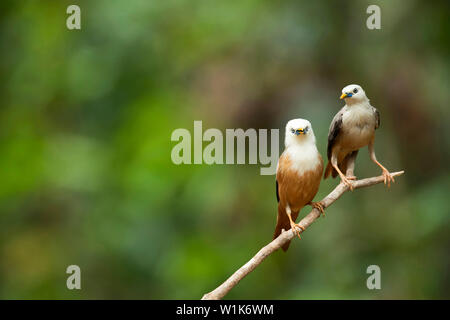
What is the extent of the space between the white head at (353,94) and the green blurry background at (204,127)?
8.97 ft

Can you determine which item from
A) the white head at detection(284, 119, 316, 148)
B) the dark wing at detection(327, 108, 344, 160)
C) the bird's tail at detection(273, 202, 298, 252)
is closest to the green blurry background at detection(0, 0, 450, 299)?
the bird's tail at detection(273, 202, 298, 252)

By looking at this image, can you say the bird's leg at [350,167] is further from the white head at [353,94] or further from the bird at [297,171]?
the white head at [353,94]

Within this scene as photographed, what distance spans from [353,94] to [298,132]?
26cm

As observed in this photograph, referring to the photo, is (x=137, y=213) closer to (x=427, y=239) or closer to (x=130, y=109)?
(x=130, y=109)

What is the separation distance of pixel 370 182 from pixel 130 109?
16.0 ft

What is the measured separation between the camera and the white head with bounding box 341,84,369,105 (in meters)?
1.82

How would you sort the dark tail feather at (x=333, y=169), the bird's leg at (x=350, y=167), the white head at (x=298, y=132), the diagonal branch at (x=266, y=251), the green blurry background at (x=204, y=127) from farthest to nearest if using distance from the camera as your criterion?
1. the green blurry background at (x=204, y=127)
2. the dark tail feather at (x=333, y=169)
3. the bird's leg at (x=350, y=167)
4. the white head at (x=298, y=132)
5. the diagonal branch at (x=266, y=251)

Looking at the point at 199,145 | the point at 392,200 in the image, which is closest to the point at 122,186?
the point at 199,145

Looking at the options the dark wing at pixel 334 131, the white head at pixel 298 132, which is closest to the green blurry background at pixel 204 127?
the dark wing at pixel 334 131

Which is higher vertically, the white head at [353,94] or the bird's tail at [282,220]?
the white head at [353,94]

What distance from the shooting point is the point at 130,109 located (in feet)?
21.1

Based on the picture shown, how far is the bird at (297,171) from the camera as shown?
1816 millimetres

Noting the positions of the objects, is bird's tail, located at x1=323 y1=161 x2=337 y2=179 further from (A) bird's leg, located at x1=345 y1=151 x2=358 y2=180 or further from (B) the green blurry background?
(B) the green blurry background

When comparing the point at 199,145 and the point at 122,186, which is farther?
the point at 122,186
